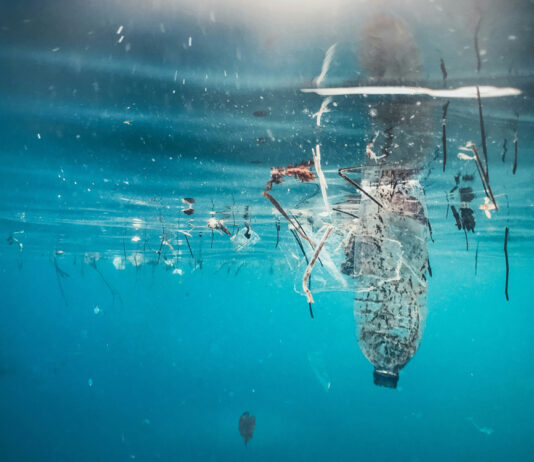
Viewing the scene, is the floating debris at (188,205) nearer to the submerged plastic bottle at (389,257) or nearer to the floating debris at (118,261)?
the submerged plastic bottle at (389,257)

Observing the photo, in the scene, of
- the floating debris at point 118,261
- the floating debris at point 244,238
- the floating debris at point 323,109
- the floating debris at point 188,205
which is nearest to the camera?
the floating debris at point 323,109

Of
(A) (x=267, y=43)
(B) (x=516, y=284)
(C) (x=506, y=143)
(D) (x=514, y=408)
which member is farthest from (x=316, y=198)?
(D) (x=514, y=408)

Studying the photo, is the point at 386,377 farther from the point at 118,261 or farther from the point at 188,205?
the point at 118,261

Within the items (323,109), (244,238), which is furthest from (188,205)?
(244,238)

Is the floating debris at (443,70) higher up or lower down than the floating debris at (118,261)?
higher up

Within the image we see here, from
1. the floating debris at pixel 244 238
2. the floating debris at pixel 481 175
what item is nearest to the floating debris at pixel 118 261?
the floating debris at pixel 244 238

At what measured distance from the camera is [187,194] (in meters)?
10.4

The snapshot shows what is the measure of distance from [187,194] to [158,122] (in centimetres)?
452

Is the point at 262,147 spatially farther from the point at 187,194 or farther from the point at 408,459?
the point at 408,459

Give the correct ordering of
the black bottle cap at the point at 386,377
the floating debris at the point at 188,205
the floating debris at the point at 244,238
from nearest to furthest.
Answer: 1. the black bottle cap at the point at 386,377
2. the floating debris at the point at 188,205
3. the floating debris at the point at 244,238

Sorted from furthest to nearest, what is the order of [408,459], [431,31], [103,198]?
[408,459] → [103,198] → [431,31]

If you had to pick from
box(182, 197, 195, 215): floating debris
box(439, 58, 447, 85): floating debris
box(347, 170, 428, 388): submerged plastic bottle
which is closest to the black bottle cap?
box(347, 170, 428, 388): submerged plastic bottle

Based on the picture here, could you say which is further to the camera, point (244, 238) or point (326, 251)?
point (244, 238)

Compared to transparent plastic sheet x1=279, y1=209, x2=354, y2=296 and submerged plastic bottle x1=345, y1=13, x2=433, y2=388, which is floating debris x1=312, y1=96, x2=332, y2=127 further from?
transparent plastic sheet x1=279, y1=209, x2=354, y2=296
